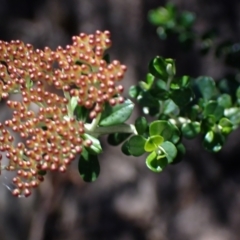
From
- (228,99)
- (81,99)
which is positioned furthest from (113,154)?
(81,99)

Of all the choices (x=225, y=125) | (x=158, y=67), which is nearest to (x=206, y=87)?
(x=225, y=125)

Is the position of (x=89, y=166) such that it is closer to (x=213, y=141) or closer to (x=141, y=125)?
(x=141, y=125)

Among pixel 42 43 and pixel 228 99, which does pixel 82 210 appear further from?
pixel 228 99

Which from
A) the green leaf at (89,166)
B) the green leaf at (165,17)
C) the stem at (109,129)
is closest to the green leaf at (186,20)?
the green leaf at (165,17)

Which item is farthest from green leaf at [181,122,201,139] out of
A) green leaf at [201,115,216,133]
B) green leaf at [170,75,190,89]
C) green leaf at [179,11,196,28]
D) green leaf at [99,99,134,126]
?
green leaf at [179,11,196,28]

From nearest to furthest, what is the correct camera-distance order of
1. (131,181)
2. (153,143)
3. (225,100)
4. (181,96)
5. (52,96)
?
(52,96)
(153,143)
(181,96)
(225,100)
(131,181)

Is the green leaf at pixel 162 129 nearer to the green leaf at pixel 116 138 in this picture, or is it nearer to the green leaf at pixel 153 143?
the green leaf at pixel 153 143
